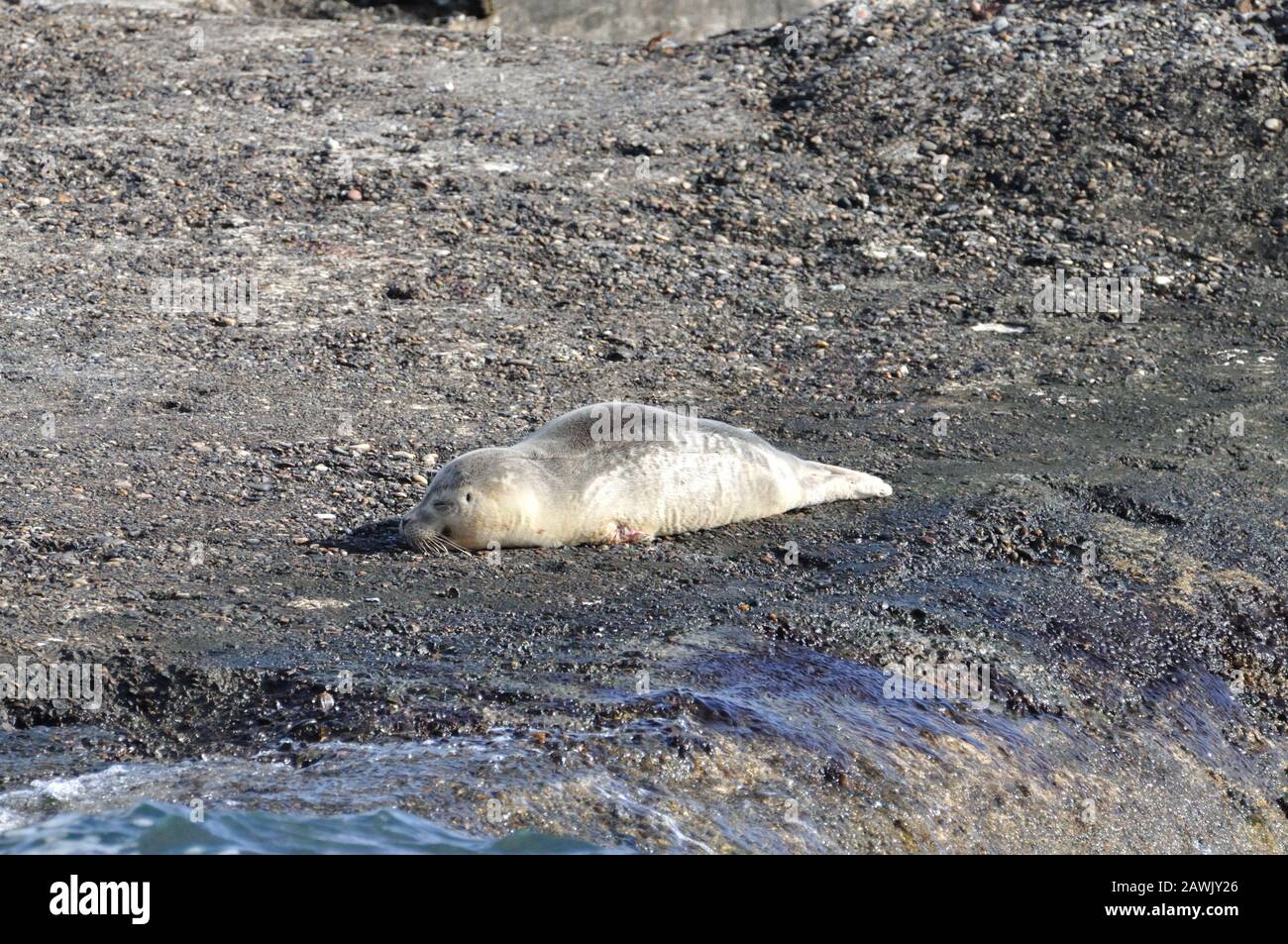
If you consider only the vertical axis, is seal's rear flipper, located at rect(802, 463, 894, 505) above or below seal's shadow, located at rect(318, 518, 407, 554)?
above

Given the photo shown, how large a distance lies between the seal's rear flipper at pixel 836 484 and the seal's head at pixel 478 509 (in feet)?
4.39

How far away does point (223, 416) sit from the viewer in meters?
7.44

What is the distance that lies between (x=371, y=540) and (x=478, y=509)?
1.61 ft

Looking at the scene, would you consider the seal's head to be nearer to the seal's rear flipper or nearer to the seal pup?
the seal pup

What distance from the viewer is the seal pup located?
591 cm

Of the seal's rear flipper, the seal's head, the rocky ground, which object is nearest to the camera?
the rocky ground

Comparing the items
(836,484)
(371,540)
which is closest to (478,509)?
(371,540)

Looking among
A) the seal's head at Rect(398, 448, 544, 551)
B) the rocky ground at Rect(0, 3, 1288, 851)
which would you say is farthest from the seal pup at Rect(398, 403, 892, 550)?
the rocky ground at Rect(0, 3, 1288, 851)

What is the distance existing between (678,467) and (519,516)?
0.74 m

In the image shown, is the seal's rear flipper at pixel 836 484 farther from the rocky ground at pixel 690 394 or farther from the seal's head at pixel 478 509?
the seal's head at pixel 478 509

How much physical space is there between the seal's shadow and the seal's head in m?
0.08

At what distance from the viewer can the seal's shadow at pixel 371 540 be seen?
596cm

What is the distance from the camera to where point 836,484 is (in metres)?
6.84
